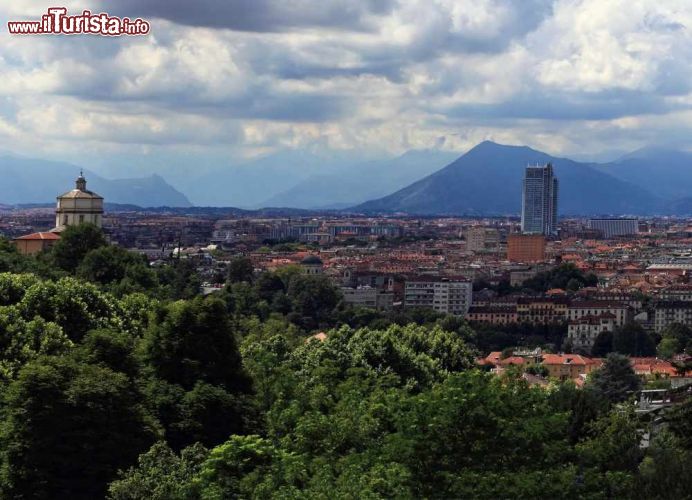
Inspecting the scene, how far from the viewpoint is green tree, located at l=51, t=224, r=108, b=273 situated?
48188 millimetres

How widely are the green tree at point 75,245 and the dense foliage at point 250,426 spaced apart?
19282mm

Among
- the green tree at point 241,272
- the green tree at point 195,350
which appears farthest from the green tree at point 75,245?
the green tree at point 241,272

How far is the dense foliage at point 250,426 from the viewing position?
16.8 meters

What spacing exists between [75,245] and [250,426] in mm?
28547

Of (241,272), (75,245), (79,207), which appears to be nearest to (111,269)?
(75,245)

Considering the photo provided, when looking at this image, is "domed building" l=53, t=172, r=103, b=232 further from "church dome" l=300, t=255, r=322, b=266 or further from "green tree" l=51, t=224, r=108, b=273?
"church dome" l=300, t=255, r=322, b=266

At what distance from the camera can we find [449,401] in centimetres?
1850

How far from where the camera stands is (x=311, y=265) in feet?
349

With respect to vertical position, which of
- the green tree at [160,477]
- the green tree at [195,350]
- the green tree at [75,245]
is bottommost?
the green tree at [160,477]

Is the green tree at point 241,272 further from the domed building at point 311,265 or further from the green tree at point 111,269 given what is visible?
the green tree at point 111,269

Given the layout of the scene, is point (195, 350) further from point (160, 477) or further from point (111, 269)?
point (111, 269)

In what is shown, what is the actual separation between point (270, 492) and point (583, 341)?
6519 centimetres

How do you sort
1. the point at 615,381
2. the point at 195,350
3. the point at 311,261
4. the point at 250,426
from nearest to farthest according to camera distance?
the point at 250,426
the point at 195,350
the point at 615,381
the point at 311,261

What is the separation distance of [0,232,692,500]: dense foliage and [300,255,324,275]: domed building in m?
75.0
